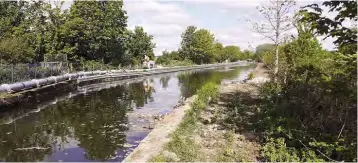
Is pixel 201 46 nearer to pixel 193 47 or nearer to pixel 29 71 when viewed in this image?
pixel 193 47

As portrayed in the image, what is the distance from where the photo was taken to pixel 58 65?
2942 centimetres

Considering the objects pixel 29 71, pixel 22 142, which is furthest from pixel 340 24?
pixel 29 71

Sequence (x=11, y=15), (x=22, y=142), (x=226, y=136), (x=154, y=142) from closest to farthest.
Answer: (x=154, y=142) → (x=226, y=136) → (x=22, y=142) → (x=11, y=15)

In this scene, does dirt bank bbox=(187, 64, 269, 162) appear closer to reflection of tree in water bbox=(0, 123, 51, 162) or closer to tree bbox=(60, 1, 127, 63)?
reflection of tree in water bbox=(0, 123, 51, 162)

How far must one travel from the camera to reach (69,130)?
14.1 metres

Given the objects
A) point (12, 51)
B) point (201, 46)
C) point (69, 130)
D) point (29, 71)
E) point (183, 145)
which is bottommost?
point (69, 130)

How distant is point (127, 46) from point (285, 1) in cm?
3479

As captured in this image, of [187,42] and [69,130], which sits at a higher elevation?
[187,42]

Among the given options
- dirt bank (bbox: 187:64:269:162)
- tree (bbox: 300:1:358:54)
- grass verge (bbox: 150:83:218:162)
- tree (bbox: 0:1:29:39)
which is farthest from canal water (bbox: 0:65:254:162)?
tree (bbox: 0:1:29:39)

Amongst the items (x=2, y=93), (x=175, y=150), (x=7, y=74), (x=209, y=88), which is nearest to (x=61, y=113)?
(x=2, y=93)

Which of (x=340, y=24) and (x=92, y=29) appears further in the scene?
(x=92, y=29)

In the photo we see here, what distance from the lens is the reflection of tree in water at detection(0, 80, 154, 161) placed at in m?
11.0

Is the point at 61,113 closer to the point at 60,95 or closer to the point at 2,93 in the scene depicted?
the point at 2,93

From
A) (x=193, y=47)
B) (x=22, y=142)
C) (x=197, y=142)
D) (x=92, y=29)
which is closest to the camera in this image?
(x=197, y=142)
